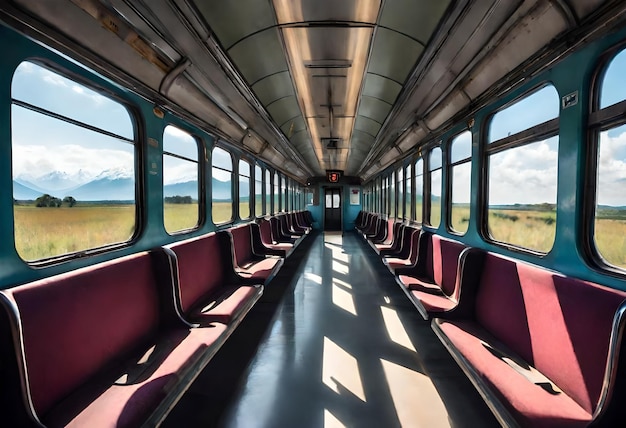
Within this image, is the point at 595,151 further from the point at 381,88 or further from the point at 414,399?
the point at 381,88

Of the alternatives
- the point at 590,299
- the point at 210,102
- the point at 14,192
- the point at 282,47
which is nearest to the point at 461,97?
the point at 282,47

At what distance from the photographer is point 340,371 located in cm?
265

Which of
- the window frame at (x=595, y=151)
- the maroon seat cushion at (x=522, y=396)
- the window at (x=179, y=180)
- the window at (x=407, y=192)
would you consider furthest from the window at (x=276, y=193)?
the window frame at (x=595, y=151)

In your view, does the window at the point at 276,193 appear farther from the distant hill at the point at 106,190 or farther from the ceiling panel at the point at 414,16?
the ceiling panel at the point at 414,16

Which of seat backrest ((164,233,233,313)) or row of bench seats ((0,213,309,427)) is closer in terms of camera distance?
row of bench seats ((0,213,309,427))

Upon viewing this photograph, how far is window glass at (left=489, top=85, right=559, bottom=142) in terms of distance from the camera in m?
2.27

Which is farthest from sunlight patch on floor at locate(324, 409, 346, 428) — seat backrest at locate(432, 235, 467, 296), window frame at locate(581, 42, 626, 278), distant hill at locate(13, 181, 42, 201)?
distant hill at locate(13, 181, 42, 201)

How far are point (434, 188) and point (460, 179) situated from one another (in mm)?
1129

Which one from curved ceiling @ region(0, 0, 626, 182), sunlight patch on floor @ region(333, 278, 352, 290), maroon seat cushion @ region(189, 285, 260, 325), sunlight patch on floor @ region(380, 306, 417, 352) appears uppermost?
curved ceiling @ region(0, 0, 626, 182)

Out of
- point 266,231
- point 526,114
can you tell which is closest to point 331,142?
point 266,231

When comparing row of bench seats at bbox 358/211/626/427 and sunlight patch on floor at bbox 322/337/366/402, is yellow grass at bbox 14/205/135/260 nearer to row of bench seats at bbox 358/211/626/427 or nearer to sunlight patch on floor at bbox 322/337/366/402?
sunlight patch on floor at bbox 322/337/366/402

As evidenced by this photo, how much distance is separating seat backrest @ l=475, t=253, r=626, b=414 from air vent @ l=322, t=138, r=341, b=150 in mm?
5680

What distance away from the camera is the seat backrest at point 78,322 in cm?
150

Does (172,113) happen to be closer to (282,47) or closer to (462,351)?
(282,47)
